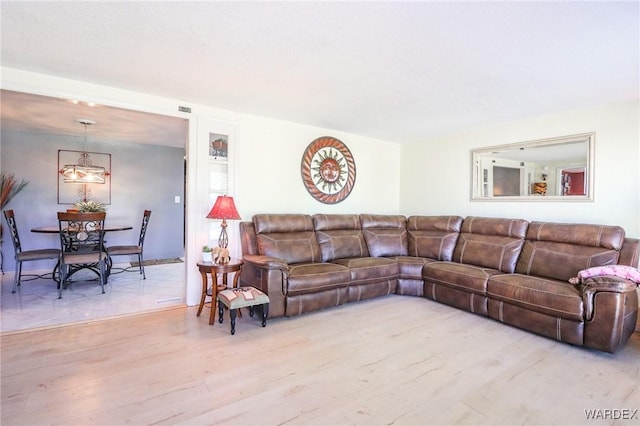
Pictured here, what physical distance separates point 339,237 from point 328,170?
3.53 ft

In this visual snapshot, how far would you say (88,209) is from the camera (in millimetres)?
4539

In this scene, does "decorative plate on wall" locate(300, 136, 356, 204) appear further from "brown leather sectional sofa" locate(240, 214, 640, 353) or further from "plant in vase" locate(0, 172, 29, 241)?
A: "plant in vase" locate(0, 172, 29, 241)

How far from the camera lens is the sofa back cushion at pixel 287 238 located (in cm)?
361

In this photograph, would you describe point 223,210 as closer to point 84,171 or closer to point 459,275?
point 459,275

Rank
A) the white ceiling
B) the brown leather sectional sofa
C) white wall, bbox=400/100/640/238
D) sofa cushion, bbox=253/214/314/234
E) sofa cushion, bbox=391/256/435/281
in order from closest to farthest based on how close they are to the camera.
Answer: the white ceiling → the brown leather sectional sofa → white wall, bbox=400/100/640/238 → sofa cushion, bbox=253/214/314/234 → sofa cushion, bbox=391/256/435/281

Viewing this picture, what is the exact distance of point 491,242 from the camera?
3768mm

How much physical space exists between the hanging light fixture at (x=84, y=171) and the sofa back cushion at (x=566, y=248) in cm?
576

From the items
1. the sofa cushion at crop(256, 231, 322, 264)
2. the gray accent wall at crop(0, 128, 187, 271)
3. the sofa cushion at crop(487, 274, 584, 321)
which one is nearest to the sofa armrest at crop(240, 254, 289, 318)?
the sofa cushion at crop(256, 231, 322, 264)

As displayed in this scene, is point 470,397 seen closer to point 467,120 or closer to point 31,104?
point 467,120

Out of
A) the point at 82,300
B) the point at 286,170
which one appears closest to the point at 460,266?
the point at 286,170

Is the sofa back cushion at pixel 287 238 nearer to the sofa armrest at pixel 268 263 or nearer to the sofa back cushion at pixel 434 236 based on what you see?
the sofa armrest at pixel 268 263

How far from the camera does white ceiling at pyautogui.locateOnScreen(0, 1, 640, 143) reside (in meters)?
1.82

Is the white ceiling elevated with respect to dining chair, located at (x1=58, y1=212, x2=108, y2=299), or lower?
elevated

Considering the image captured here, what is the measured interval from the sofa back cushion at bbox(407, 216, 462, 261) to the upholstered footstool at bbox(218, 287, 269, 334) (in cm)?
243
